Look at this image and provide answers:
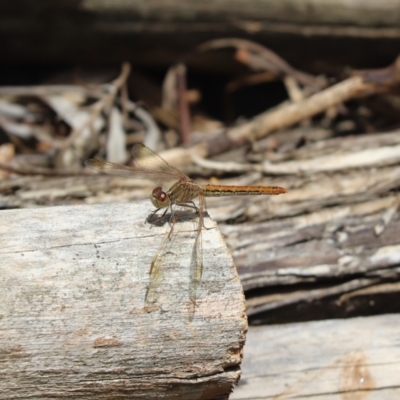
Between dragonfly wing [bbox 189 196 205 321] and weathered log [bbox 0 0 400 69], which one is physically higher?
weathered log [bbox 0 0 400 69]

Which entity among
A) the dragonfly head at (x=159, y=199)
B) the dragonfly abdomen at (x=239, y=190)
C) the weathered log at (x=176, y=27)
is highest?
the weathered log at (x=176, y=27)

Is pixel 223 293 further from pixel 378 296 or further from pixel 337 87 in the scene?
pixel 337 87

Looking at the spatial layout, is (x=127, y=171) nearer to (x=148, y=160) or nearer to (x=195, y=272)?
(x=148, y=160)

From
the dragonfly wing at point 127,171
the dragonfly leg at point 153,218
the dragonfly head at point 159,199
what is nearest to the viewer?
the dragonfly leg at point 153,218

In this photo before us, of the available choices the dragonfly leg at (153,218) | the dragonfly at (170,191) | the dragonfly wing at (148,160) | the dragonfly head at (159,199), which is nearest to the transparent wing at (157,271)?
the dragonfly at (170,191)

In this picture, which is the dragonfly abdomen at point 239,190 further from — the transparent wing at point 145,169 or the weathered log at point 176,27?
the weathered log at point 176,27

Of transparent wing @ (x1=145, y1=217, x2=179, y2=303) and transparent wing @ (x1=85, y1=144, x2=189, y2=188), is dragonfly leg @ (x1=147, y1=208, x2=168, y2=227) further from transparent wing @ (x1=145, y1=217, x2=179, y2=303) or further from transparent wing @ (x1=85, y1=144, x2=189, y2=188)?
transparent wing @ (x1=85, y1=144, x2=189, y2=188)

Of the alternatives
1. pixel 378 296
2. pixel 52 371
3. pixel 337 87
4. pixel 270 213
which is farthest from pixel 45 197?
pixel 337 87

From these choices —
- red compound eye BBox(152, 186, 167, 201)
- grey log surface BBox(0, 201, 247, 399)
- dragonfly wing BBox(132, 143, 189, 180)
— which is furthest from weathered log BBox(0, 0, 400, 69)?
grey log surface BBox(0, 201, 247, 399)
